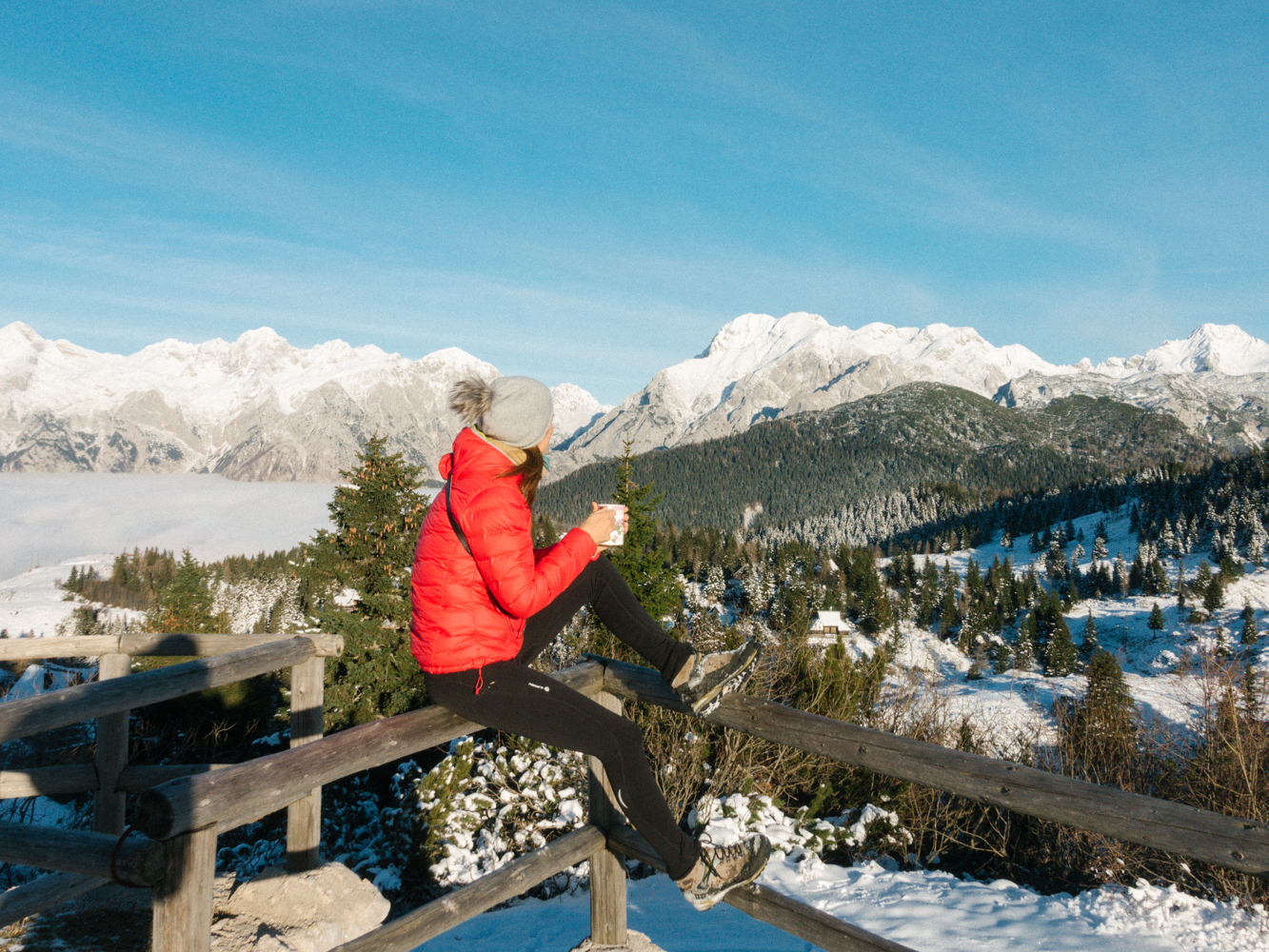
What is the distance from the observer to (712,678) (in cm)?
341

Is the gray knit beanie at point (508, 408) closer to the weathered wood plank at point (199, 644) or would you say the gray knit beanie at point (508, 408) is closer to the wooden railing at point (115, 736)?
the wooden railing at point (115, 736)

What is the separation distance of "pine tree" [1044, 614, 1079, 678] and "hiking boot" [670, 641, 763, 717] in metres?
84.0

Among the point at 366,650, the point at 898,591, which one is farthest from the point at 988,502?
the point at 366,650

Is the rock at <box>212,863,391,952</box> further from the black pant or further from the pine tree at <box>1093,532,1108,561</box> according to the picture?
the pine tree at <box>1093,532,1108,561</box>

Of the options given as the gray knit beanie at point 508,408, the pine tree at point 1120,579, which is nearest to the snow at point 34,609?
the gray knit beanie at point 508,408

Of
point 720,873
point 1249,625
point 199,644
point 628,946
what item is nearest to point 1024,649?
point 1249,625

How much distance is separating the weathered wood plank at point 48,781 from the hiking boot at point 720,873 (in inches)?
145

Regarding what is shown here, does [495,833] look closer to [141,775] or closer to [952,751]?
[141,775]

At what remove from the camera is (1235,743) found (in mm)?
7984

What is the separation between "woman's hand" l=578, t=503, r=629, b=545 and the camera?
3.29m

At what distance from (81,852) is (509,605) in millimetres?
1584

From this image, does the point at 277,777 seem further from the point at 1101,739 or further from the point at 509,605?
the point at 1101,739

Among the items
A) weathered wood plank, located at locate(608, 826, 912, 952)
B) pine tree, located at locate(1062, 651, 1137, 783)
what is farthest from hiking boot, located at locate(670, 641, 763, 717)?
pine tree, located at locate(1062, 651, 1137, 783)

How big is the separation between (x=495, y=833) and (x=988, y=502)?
208 metres
